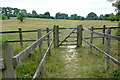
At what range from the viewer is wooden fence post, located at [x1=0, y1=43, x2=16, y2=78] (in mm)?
1275

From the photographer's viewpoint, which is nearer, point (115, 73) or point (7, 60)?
point (7, 60)

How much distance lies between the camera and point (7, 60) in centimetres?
130

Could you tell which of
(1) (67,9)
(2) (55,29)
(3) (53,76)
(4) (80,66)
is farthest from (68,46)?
(1) (67,9)

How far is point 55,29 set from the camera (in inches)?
299

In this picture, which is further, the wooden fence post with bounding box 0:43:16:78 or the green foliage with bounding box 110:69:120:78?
the green foliage with bounding box 110:69:120:78

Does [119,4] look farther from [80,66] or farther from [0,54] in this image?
[0,54]

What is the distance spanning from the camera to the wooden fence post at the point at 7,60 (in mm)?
1275

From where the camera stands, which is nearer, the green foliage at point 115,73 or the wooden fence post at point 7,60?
the wooden fence post at point 7,60

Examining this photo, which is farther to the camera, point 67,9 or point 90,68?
point 67,9

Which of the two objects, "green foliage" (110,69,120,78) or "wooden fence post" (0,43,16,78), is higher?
"wooden fence post" (0,43,16,78)

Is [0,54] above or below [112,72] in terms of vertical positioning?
above

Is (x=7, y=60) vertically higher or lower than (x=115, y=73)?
higher

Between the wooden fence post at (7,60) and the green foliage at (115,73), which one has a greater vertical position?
the wooden fence post at (7,60)

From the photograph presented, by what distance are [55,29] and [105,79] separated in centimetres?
480
